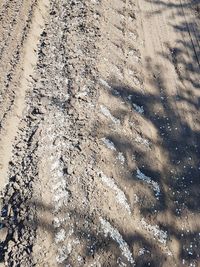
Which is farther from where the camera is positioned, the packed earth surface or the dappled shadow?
the dappled shadow

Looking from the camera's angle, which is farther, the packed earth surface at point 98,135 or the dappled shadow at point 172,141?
the dappled shadow at point 172,141

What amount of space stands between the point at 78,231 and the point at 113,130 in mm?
1183

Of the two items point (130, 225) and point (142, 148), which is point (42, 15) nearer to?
point (142, 148)

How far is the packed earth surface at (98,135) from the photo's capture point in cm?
304

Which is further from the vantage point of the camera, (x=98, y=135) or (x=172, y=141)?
(x=172, y=141)

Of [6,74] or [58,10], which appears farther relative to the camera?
[58,10]

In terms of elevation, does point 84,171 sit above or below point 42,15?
below

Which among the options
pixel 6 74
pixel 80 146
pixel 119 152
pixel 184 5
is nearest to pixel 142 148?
pixel 119 152

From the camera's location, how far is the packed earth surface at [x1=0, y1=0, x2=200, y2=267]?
9.98 ft

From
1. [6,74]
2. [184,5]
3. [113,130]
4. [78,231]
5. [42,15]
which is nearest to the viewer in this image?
[78,231]

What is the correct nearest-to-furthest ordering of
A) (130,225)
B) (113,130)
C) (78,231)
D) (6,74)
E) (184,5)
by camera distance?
1. (78,231)
2. (130,225)
3. (113,130)
4. (6,74)
5. (184,5)

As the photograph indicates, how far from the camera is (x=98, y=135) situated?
368cm

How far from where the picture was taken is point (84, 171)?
11.1 ft

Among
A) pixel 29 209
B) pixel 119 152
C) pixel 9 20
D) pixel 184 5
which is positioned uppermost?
pixel 184 5
